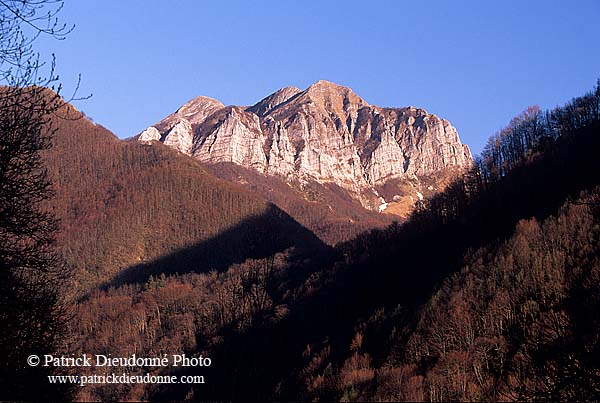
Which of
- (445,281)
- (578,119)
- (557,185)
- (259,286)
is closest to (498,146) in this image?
(578,119)

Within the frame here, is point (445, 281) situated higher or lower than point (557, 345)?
higher

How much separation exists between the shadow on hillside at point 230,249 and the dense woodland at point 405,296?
0.69m

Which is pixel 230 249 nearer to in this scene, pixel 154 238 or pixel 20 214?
pixel 154 238

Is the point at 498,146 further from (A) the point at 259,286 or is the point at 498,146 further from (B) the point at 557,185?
(A) the point at 259,286

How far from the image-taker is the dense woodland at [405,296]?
34625 mm

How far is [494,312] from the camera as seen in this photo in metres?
60.9

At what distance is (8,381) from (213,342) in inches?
2942

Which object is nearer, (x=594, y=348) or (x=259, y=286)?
(x=594, y=348)
